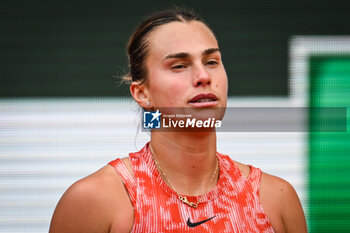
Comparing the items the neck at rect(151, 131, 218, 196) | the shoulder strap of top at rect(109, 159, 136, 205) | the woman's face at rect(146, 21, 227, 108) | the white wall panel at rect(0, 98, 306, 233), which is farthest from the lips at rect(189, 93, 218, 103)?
the white wall panel at rect(0, 98, 306, 233)

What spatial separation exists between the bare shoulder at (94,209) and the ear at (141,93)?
430 millimetres

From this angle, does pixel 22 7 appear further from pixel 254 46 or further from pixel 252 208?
pixel 252 208

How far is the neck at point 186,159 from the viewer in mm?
1937

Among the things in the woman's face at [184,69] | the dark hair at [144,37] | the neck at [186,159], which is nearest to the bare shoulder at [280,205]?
the neck at [186,159]

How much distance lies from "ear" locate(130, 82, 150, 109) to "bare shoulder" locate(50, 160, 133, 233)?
430mm

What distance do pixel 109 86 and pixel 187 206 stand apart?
2302mm

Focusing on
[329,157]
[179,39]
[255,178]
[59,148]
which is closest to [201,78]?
[179,39]

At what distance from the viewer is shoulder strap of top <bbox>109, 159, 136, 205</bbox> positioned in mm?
1809

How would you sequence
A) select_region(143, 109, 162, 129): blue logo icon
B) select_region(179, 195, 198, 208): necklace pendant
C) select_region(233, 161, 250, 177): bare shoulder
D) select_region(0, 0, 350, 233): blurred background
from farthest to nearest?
select_region(0, 0, 350, 233): blurred background, select_region(233, 161, 250, 177): bare shoulder, select_region(143, 109, 162, 129): blue logo icon, select_region(179, 195, 198, 208): necklace pendant

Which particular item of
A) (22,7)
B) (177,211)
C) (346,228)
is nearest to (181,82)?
(177,211)

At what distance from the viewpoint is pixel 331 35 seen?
3.99 metres

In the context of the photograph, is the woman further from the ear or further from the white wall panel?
the white wall panel

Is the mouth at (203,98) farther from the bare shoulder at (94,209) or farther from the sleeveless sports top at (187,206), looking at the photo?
the bare shoulder at (94,209)

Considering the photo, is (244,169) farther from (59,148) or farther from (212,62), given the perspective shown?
(59,148)
